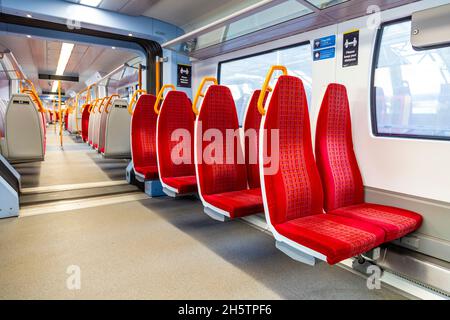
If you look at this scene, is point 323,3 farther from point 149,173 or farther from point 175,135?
point 149,173

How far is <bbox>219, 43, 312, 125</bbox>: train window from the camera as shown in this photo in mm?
3504

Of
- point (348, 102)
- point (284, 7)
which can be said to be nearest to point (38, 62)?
point (284, 7)

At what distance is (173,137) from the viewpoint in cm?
367

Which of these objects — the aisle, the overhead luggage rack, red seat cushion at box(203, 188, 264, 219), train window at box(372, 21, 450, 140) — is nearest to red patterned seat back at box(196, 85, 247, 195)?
red seat cushion at box(203, 188, 264, 219)

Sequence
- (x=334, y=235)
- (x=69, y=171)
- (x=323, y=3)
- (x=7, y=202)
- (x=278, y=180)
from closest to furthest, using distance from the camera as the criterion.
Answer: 1. (x=334, y=235)
2. (x=278, y=180)
3. (x=323, y=3)
4. (x=7, y=202)
5. (x=69, y=171)

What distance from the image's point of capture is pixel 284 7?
3367mm

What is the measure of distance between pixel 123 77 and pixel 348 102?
850cm

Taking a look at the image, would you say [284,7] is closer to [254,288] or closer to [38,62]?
[254,288]

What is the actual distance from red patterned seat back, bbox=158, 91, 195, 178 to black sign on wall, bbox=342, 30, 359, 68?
1825mm

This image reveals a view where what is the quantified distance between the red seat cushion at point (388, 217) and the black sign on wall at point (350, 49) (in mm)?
1323

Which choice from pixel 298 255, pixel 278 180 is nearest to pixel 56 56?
pixel 278 180

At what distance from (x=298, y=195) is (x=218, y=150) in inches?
40.4

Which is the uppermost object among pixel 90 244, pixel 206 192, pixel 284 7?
pixel 284 7

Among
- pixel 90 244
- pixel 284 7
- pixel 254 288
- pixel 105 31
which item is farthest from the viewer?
pixel 105 31
